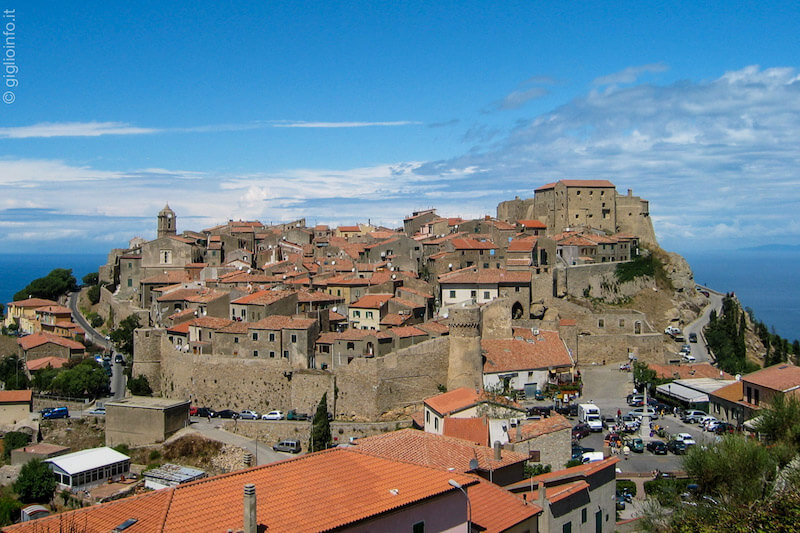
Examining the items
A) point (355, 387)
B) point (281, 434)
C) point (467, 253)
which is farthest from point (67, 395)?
point (467, 253)

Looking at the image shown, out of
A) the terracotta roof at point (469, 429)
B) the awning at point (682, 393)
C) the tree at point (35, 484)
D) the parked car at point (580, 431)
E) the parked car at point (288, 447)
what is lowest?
the tree at point (35, 484)

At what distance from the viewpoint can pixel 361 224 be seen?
→ 277ft

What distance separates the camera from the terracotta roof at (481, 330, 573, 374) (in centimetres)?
3791

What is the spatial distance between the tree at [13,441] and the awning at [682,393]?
32.7 m

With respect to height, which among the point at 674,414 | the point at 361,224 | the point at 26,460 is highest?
the point at 361,224

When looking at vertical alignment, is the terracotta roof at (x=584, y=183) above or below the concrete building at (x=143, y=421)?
above

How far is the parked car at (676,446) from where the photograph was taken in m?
28.8

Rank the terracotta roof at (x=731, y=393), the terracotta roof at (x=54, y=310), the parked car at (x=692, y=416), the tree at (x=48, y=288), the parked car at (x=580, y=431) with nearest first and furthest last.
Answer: the parked car at (x=580, y=431)
the terracotta roof at (x=731, y=393)
the parked car at (x=692, y=416)
the terracotta roof at (x=54, y=310)
the tree at (x=48, y=288)

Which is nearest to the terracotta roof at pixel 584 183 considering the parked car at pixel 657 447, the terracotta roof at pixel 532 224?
the terracotta roof at pixel 532 224

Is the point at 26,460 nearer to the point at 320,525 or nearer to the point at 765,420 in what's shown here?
the point at 320,525

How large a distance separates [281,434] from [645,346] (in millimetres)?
21140

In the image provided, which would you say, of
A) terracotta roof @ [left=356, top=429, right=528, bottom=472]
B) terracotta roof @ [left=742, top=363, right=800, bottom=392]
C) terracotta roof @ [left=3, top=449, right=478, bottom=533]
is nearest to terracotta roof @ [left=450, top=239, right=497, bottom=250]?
terracotta roof @ [left=742, top=363, right=800, bottom=392]

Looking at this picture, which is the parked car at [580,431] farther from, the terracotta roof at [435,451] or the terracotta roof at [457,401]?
the terracotta roof at [435,451]

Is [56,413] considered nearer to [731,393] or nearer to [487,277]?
[487,277]
